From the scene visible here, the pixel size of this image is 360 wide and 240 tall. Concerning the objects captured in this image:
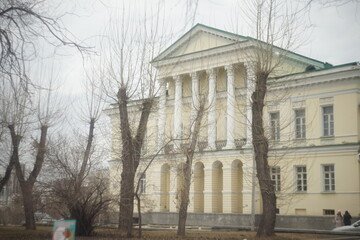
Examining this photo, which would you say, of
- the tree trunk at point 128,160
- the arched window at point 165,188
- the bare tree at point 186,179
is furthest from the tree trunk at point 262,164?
the arched window at point 165,188

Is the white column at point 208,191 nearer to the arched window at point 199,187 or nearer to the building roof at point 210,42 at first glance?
the arched window at point 199,187

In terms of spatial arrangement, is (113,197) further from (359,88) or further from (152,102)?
(359,88)

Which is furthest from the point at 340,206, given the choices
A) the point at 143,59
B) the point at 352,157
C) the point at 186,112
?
the point at 143,59

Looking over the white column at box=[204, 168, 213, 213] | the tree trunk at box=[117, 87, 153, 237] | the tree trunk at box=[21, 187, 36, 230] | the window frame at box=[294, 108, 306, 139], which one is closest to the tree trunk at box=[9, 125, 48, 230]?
the tree trunk at box=[21, 187, 36, 230]

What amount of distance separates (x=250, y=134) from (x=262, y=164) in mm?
13981

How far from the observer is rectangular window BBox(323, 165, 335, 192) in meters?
39.5

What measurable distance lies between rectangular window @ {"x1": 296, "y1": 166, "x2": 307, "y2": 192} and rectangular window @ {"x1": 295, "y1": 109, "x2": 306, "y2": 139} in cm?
273

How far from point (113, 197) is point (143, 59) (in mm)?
6853

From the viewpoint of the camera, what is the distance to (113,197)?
24219mm

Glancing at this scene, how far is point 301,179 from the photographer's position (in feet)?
135

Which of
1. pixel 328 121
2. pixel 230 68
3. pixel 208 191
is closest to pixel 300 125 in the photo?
pixel 328 121

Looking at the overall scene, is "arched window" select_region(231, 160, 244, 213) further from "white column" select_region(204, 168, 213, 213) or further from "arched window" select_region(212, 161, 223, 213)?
"white column" select_region(204, 168, 213, 213)

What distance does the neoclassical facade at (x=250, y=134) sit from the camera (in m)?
38.2

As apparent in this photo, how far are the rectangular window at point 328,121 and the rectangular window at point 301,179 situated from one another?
3507 mm
